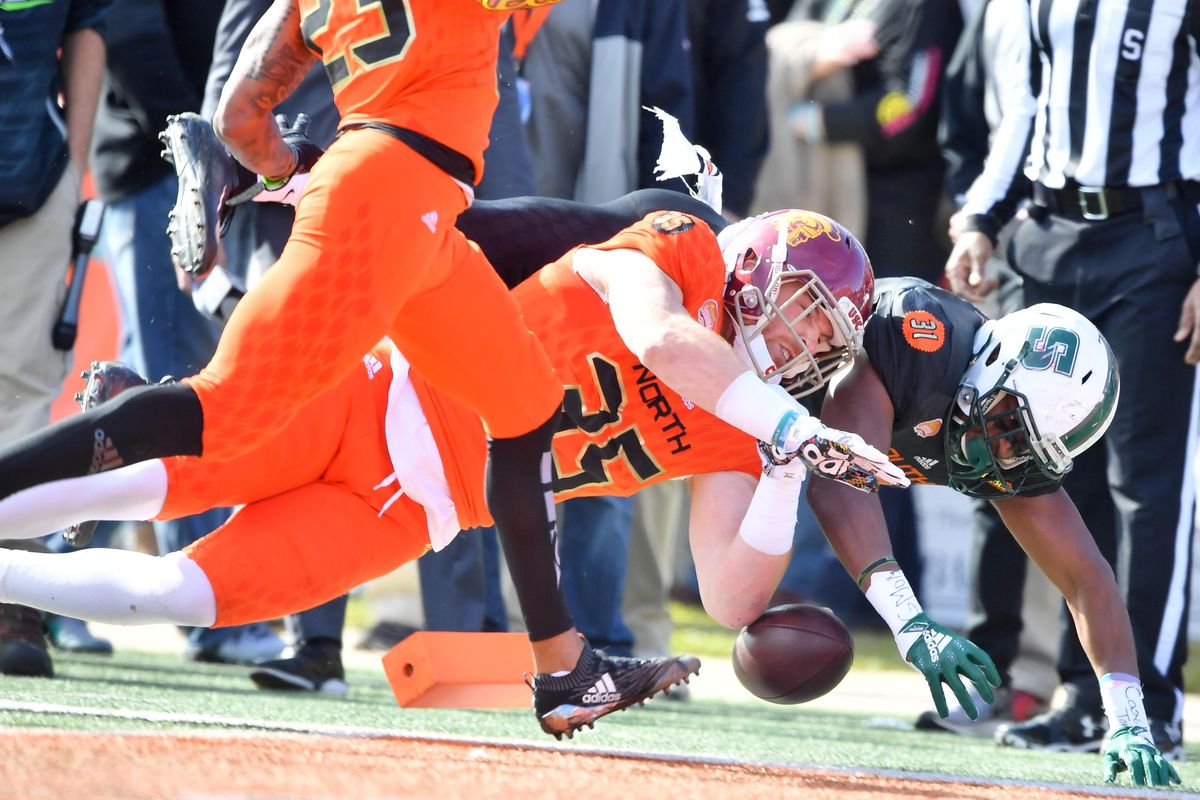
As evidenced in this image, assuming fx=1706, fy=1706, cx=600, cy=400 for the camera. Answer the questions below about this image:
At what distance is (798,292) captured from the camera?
3.58m

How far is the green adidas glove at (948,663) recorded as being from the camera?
3221 millimetres

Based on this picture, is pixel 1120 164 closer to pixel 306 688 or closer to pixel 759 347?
pixel 759 347

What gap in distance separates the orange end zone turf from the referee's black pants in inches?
69.3

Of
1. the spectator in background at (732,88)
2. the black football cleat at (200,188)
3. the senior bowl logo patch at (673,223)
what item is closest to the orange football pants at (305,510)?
the black football cleat at (200,188)

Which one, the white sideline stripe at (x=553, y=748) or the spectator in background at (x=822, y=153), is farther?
the spectator in background at (x=822, y=153)

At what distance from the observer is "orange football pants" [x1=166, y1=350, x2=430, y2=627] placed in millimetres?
3389

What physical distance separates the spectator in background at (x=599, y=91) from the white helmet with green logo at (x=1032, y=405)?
1.68 meters

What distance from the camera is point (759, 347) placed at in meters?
3.63

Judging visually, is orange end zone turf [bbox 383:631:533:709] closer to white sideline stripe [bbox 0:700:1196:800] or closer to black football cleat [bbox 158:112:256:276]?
white sideline stripe [bbox 0:700:1196:800]

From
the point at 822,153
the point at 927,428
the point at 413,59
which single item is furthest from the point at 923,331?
the point at 822,153

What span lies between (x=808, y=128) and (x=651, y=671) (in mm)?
3840

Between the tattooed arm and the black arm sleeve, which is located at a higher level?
the tattooed arm

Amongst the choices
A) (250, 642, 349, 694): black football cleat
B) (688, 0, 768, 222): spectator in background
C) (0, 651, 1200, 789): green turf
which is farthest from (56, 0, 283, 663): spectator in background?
(688, 0, 768, 222): spectator in background

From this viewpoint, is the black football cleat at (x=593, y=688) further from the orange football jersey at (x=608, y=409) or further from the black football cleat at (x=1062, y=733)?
the black football cleat at (x=1062, y=733)
